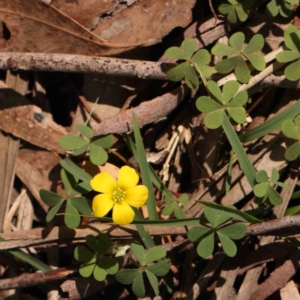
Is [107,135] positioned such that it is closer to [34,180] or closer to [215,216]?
[34,180]

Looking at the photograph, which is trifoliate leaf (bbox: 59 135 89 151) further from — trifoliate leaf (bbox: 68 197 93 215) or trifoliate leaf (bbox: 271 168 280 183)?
trifoliate leaf (bbox: 271 168 280 183)

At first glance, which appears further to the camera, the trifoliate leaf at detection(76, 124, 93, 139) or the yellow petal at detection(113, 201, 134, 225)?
the trifoliate leaf at detection(76, 124, 93, 139)

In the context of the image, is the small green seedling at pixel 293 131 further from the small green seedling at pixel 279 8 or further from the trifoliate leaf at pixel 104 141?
the trifoliate leaf at pixel 104 141

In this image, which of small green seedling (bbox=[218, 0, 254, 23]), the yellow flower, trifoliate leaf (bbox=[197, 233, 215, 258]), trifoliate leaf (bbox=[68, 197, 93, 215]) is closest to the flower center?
the yellow flower

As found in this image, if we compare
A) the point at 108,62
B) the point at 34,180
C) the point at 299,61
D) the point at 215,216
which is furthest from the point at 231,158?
the point at 34,180

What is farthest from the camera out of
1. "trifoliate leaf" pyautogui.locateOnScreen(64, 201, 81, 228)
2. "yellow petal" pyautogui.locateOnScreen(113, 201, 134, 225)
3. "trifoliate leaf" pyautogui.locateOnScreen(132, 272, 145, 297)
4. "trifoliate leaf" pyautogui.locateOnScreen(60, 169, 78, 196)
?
"trifoliate leaf" pyautogui.locateOnScreen(60, 169, 78, 196)

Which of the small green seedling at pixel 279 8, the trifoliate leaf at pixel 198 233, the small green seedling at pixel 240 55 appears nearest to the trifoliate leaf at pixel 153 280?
the trifoliate leaf at pixel 198 233

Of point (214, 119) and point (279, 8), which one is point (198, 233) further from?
point (279, 8)

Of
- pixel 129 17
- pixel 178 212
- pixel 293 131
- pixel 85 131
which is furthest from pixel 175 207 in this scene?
pixel 129 17
